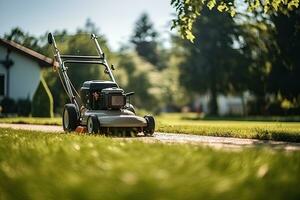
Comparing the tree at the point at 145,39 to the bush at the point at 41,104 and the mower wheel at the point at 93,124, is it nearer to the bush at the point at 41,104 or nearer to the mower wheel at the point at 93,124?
the bush at the point at 41,104

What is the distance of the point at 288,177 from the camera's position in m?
4.97

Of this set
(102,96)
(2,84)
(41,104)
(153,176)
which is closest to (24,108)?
(2,84)

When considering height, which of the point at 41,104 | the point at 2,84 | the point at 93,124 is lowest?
the point at 93,124

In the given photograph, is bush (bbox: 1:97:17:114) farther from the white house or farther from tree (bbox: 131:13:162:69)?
tree (bbox: 131:13:162:69)

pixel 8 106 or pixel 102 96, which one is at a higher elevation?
pixel 102 96

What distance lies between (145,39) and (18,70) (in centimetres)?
7679

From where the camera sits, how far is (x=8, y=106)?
1337 inches

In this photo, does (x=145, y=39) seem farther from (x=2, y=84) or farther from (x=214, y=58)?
(x=2, y=84)

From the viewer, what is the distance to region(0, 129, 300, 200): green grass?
153 inches

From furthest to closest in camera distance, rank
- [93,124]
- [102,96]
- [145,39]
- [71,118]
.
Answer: [145,39] < [71,118] < [102,96] < [93,124]

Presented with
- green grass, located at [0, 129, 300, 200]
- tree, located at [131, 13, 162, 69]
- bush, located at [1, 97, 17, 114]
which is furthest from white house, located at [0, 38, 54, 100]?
tree, located at [131, 13, 162, 69]

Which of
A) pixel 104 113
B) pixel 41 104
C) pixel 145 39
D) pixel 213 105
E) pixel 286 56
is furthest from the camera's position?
pixel 145 39

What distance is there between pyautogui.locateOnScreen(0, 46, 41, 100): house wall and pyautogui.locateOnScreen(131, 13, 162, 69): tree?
74.9 metres

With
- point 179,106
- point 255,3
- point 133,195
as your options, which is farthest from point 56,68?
point 179,106
